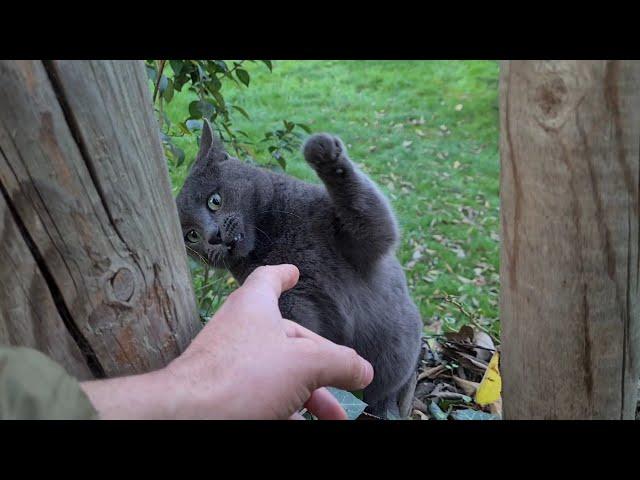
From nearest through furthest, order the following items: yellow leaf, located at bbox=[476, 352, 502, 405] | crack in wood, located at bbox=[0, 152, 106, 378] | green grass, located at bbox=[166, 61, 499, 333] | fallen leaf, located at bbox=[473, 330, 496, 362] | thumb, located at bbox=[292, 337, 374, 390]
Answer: crack in wood, located at bbox=[0, 152, 106, 378]
thumb, located at bbox=[292, 337, 374, 390]
yellow leaf, located at bbox=[476, 352, 502, 405]
fallen leaf, located at bbox=[473, 330, 496, 362]
green grass, located at bbox=[166, 61, 499, 333]

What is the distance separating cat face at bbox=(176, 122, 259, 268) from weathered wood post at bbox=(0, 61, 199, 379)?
1.31 meters

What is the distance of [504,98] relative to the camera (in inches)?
56.1

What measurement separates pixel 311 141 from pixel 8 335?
1.33 metres

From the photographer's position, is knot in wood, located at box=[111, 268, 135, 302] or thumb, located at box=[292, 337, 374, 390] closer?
knot in wood, located at box=[111, 268, 135, 302]

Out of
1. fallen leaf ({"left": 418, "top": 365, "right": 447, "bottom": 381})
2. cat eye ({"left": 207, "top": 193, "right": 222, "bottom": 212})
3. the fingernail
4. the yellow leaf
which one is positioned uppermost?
cat eye ({"left": 207, "top": 193, "right": 222, "bottom": 212})

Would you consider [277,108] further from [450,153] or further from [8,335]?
[8,335]

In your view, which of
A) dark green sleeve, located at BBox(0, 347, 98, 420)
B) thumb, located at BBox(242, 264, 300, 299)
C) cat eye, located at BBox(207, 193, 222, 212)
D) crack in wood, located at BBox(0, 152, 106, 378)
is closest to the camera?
dark green sleeve, located at BBox(0, 347, 98, 420)

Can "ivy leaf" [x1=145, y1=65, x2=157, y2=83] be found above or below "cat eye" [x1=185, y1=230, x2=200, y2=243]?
above

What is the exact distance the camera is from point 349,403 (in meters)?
2.13

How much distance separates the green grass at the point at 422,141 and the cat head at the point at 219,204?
38.7 inches

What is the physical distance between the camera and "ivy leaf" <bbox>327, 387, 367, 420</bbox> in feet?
6.89

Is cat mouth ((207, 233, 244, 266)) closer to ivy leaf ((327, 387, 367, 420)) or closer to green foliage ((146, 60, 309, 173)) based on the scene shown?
green foliage ((146, 60, 309, 173))

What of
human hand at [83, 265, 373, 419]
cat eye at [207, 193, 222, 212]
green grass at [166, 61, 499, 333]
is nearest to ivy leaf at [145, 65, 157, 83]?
cat eye at [207, 193, 222, 212]

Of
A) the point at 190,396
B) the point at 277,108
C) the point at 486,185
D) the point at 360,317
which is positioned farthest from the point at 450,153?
the point at 190,396
